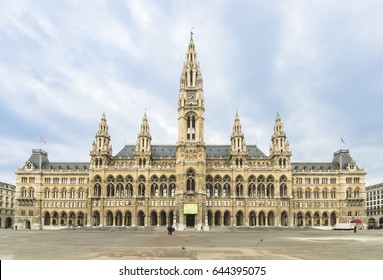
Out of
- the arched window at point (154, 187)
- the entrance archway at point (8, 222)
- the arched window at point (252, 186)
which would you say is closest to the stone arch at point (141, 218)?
the arched window at point (154, 187)

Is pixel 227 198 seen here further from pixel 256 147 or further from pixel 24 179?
pixel 24 179

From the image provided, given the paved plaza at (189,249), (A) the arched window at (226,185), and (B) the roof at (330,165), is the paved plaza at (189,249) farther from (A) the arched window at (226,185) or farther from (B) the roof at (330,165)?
(B) the roof at (330,165)

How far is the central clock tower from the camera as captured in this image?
101m

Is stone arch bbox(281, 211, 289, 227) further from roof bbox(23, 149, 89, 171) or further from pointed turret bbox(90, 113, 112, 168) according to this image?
roof bbox(23, 149, 89, 171)

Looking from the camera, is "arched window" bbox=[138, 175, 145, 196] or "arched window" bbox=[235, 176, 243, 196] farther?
"arched window" bbox=[138, 175, 145, 196]

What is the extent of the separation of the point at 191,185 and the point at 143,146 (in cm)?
2035

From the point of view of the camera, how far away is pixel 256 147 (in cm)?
12225

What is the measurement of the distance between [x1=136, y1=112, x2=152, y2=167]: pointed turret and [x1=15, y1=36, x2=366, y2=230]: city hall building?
310 mm

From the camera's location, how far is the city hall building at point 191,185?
349 ft

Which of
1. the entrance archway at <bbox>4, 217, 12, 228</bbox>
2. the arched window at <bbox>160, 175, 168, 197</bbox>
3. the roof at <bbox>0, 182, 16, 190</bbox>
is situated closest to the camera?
the arched window at <bbox>160, 175, 168, 197</bbox>

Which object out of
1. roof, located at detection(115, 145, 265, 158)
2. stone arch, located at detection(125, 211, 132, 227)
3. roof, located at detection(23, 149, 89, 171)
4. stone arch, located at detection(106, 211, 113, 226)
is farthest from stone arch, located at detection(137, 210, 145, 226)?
roof, located at detection(23, 149, 89, 171)

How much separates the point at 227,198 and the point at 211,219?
26.1ft

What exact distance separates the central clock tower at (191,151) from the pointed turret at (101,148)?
2404 centimetres

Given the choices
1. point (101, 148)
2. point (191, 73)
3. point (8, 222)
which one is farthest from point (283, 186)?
point (8, 222)
